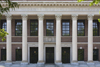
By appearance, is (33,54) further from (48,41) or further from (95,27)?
(95,27)

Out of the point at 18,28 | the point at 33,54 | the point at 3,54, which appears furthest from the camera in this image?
the point at 18,28

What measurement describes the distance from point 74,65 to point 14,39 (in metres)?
13.3

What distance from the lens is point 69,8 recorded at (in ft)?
79.0

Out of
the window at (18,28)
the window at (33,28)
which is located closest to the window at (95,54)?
the window at (33,28)

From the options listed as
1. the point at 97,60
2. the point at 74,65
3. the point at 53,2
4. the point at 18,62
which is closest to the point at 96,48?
the point at 97,60

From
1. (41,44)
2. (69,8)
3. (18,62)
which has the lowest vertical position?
(18,62)

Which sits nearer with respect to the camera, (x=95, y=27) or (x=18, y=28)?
(x=95, y=27)

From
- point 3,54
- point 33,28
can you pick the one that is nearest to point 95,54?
point 33,28

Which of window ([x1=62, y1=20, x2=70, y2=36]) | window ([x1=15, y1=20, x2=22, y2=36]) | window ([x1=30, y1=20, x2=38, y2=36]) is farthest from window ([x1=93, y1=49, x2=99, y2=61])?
window ([x1=15, y1=20, x2=22, y2=36])

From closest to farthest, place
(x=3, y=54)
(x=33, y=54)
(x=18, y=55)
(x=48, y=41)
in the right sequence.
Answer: (x=48, y=41) → (x=33, y=54) → (x=18, y=55) → (x=3, y=54)

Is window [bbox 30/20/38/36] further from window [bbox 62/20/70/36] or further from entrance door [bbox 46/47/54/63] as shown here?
window [bbox 62/20/70/36]

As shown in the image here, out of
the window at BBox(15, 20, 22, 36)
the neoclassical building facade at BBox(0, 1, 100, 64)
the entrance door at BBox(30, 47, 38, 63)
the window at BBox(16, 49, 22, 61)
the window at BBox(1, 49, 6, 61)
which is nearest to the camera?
the neoclassical building facade at BBox(0, 1, 100, 64)

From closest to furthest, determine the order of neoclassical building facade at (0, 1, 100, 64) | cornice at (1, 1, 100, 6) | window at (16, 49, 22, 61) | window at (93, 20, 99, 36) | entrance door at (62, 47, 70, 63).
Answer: cornice at (1, 1, 100, 6)
neoclassical building facade at (0, 1, 100, 64)
entrance door at (62, 47, 70, 63)
window at (16, 49, 22, 61)
window at (93, 20, 99, 36)

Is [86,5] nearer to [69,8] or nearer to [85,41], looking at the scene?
[69,8]
